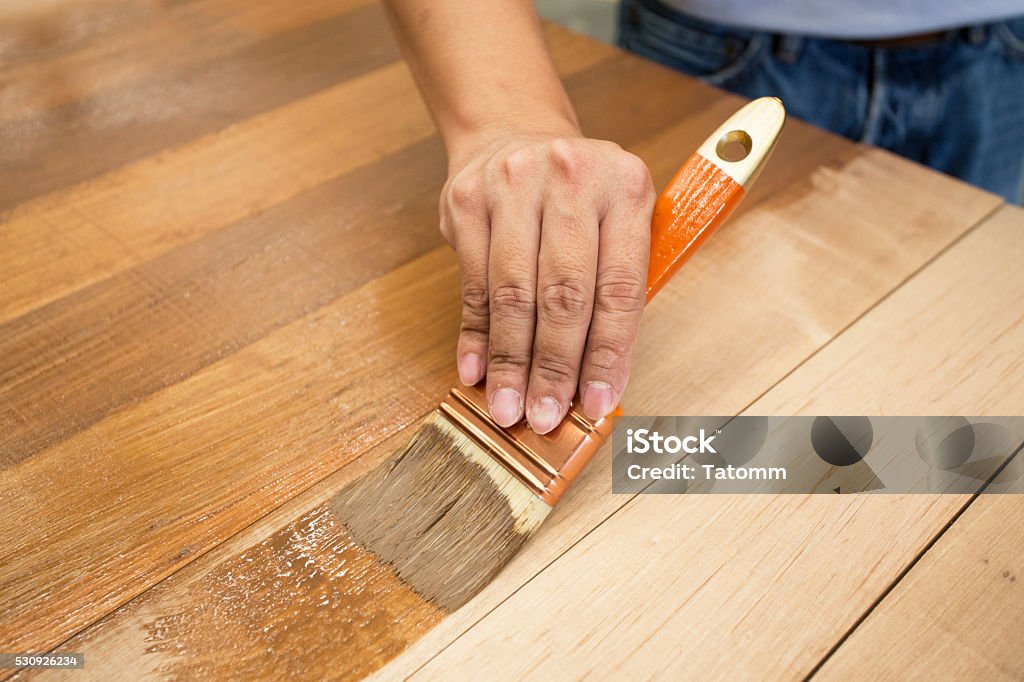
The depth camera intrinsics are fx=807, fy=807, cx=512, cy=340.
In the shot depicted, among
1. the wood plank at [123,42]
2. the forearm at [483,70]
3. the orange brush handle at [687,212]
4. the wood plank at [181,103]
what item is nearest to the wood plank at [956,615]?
the orange brush handle at [687,212]

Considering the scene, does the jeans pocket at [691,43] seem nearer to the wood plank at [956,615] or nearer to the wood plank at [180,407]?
the wood plank at [180,407]

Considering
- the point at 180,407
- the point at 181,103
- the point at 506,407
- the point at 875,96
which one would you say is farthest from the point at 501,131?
the point at 875,96

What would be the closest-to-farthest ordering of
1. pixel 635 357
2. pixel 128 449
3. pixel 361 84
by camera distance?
1. pixel 128 449
2. pixel 635 357
3. pixel 361 84

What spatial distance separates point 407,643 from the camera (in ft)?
2.07

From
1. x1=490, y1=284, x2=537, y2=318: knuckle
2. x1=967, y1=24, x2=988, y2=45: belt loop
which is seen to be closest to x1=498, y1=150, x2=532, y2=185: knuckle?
x1=490, y1=284, x2=537, y2=318: knuckle

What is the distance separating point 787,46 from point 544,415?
88 centimetres

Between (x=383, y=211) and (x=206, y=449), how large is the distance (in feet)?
1.31

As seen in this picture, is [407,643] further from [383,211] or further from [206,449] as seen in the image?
[383,211]

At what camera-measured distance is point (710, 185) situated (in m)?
0.74

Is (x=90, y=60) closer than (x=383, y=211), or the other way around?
(x=383, y=211)

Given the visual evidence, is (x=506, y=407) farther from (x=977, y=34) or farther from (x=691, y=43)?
(x=977, y=34)

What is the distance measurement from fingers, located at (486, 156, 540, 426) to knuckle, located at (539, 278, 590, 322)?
21mm

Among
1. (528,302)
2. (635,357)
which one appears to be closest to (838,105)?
(635,357)

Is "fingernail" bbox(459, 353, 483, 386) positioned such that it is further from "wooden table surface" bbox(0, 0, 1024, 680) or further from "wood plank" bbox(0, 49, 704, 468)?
"wood plank" bbox(0, 49, 704, 468)
